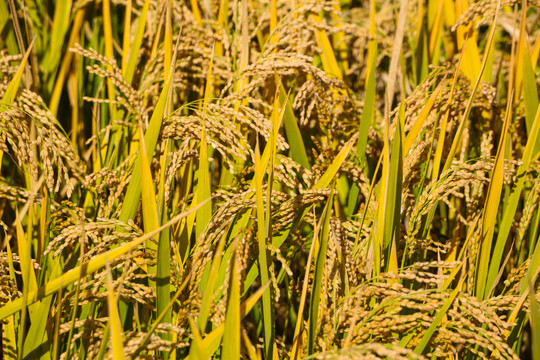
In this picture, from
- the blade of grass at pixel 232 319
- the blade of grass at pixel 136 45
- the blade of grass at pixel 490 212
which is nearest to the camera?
the blade of grass at pixel 232 319

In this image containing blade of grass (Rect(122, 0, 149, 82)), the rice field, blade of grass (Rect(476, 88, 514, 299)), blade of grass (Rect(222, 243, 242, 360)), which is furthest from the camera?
blade of grass (Rect(122, 0, 149, 82))

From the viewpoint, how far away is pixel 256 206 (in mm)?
1271

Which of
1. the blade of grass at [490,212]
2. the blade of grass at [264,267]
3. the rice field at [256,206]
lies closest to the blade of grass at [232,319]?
the rice field at [256,206]

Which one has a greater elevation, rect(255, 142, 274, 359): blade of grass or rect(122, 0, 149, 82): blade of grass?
rect(122, 0, 149, 82): blade of grass

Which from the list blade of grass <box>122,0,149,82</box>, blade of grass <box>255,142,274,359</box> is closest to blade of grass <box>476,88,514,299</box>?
blade of grass <box>255,142,274,359</box>

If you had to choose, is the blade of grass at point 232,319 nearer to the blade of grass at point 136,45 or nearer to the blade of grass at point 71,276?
the blade of grass at point 71,276

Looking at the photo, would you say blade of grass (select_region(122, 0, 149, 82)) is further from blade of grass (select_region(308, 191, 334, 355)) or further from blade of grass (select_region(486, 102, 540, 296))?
blade of grass (select_region(486, 102, 540, 296))

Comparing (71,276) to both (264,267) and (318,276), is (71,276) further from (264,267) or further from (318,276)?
(318,276)

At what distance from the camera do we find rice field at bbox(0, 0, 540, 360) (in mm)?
1177

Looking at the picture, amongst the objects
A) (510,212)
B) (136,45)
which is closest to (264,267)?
(510,212)

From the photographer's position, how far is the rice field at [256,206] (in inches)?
46.3

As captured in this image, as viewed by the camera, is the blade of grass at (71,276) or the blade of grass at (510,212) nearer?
the blade of grass at (71,276)

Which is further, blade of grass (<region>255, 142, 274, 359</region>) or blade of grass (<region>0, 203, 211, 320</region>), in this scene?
blade of grass (<region>255, 142, 274, 359</region>)

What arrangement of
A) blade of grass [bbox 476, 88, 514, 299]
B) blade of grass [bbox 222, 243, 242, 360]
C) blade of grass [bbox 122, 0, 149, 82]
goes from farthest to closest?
1. blade of grass [bbox 122, 0, 149, 82]
2. blade of grass [bbox 476, 88, 514, 299]
3. blade of grass [bbox 222, 243, 242, 360]
